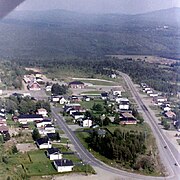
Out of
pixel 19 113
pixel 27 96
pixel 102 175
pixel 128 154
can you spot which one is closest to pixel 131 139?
pixel 128 154

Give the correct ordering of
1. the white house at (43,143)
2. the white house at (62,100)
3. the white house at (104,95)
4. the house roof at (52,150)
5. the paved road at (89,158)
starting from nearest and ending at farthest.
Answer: the paved road at (89,158), the house roof at (52,150), the white house at (43,143), the white house at (62,100), the white house at (104,95)

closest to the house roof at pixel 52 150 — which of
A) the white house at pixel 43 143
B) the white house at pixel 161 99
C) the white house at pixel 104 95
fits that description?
the white house at pixel 43 143

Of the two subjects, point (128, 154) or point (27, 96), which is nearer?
point (128, 154)

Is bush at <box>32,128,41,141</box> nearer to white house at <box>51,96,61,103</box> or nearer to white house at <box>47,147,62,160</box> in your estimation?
white house at <box>47,147,62,160</box>

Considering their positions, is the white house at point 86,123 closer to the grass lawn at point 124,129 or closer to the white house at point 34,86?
the grass lawn at point 124,129

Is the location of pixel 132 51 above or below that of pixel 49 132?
above

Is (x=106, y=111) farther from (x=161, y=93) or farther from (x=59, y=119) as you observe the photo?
(x=161, y=93)

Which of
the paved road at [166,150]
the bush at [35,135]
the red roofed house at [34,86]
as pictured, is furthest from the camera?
the red roofed house at [34,86]
